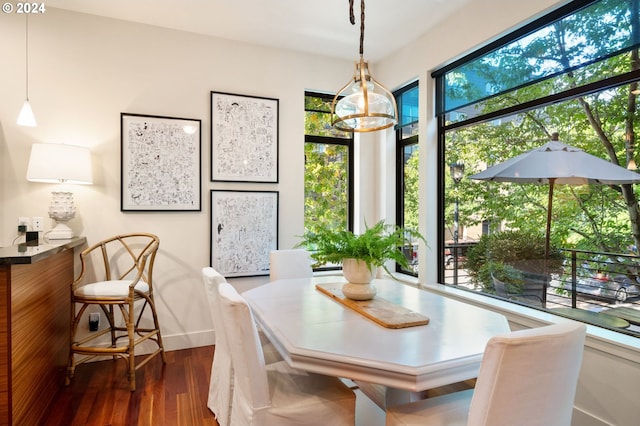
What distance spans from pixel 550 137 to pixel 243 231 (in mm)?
2610

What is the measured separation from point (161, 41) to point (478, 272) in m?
3.42

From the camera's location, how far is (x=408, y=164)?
3959 millimetres

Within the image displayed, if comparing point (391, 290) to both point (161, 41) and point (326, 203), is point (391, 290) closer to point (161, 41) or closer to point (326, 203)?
point (326, 203)

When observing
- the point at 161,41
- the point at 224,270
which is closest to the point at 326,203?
the point at 224,270

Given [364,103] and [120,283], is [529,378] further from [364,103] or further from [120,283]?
[120,283]

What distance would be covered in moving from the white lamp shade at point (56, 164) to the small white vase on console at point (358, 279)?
2.11 metres

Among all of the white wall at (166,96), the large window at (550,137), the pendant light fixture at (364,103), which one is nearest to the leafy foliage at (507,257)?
the large window at (550,137)

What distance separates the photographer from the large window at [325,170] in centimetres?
392

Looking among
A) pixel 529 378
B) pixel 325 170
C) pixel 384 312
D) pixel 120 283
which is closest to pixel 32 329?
pixel 120 283

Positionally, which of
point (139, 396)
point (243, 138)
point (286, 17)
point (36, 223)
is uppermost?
point (286, 17)

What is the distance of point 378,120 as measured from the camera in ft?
A: 7.25

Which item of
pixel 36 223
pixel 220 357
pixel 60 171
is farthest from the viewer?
pixel 36 223

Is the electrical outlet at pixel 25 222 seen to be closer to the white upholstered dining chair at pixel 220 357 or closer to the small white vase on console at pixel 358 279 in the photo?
the white upholstered dining chair at pixel 220 357

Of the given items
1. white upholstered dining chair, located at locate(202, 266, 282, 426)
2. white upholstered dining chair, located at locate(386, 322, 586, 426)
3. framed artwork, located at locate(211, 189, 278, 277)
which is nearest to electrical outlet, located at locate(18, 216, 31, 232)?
framed artwork, located at locate(211, 189, 278, 277)
